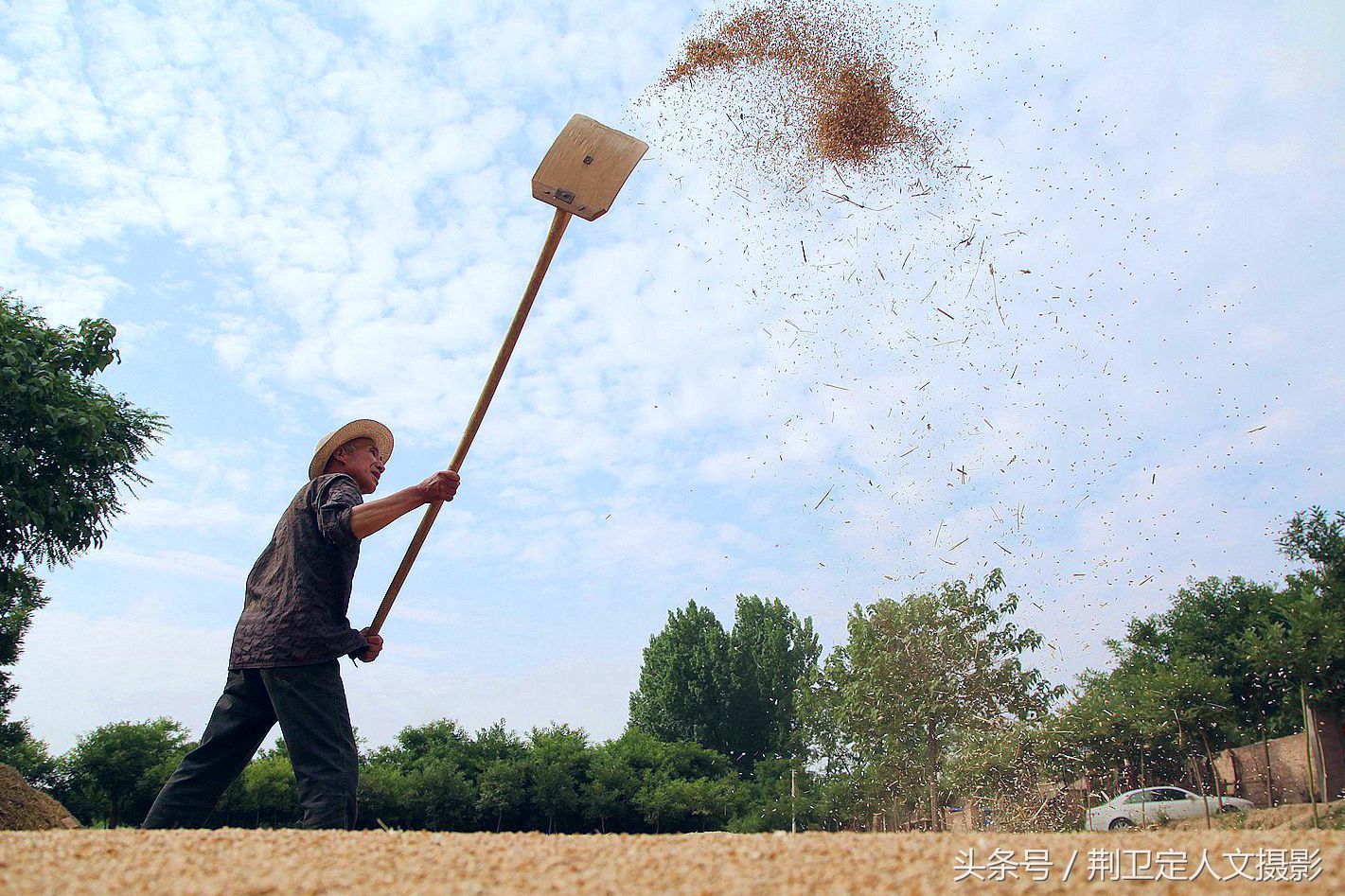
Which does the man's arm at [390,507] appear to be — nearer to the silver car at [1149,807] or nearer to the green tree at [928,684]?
the green tree at [928,684]

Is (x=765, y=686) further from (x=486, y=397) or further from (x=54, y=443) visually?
(x=486, y=397)

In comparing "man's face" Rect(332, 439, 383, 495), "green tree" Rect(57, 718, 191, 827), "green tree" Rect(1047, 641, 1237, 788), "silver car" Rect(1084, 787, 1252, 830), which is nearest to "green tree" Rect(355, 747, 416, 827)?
"green tree" Rect(57, 718, 191, 827)

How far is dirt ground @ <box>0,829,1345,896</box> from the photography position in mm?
1849

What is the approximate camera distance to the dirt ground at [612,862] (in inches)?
72.8

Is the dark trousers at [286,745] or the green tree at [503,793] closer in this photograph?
the dark trousers at [286,745]

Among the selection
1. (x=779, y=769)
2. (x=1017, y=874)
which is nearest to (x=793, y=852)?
(x=1017, y=874)

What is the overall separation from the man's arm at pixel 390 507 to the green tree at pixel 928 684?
1249cm

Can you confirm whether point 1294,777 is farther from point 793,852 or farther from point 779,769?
point 793,852

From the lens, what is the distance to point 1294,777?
23.7m

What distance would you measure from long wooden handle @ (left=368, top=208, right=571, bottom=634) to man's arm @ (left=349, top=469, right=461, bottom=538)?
0.19 meters

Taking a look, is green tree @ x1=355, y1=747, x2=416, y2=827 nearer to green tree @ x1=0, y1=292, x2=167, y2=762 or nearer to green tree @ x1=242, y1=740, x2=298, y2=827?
green tree @ x1=242, y1=740, x2=298, y2=827

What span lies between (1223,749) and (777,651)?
500 inches

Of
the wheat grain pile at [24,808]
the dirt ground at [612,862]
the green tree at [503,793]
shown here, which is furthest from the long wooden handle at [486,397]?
the green tree at [503,793]

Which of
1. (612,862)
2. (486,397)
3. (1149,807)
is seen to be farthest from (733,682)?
(612,862)
